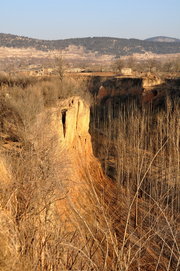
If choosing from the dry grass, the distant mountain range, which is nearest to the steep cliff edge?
the dry grass

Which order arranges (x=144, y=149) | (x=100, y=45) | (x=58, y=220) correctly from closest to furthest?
(x=58, y=220) → (x=144, y=149) → (x=100, y=45)

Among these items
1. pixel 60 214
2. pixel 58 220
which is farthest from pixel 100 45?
pixel 58 220

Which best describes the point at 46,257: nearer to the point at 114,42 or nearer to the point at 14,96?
the point at 14,96

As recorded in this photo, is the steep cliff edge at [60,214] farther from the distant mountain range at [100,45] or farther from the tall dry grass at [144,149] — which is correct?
the distant mountain range at [100,45]

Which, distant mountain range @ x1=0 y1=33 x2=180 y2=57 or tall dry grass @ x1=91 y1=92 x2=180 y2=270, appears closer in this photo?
tall dry grass @ x1=91 y1=92 x2=180 y2=270

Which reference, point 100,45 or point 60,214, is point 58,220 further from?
point 100,45

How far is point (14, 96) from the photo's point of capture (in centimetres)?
1638

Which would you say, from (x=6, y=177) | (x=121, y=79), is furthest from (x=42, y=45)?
(x=6, y=177)

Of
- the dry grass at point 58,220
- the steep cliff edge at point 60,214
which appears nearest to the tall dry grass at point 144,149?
the dry grass at point 58,220

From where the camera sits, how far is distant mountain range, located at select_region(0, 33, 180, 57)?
140 meters

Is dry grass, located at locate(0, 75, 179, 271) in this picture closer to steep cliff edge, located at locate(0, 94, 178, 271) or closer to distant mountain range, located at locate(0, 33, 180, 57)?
steep cliff edge, located at locate(0, 94, 178, 271)

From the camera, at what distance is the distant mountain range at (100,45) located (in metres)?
140

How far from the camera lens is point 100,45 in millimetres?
166375

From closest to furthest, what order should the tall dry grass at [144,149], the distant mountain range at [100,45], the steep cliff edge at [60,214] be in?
→ the steep cliff edge at [60,214], the tall dry grass at [144,149], the distant mountain range at [100,45]
